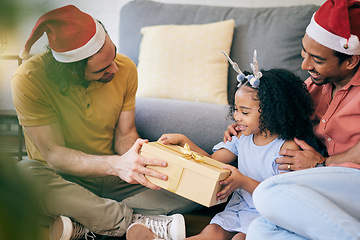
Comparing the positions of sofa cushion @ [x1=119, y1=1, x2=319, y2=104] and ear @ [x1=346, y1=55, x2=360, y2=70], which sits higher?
ear @ [x1=346, y1=55, x2=360, y2=70]

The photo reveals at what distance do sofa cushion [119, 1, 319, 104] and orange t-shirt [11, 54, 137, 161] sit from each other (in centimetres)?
67

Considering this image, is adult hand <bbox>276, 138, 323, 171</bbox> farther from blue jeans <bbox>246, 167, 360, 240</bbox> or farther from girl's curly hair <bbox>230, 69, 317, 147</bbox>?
blue jeans <bbox>246, 167, 360, 240</bbox>

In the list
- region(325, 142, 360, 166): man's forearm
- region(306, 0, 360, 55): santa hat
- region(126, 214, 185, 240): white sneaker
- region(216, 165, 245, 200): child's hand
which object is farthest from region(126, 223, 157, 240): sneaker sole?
region(306, 0, 360, 55): santa hat

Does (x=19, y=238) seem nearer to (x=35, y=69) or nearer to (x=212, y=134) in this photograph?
(x=35, y=69)

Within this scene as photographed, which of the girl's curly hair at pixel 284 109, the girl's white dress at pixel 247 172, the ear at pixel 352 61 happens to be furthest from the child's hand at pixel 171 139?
the ear at pixel 352 61

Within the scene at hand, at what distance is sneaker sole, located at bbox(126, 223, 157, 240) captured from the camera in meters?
1.41

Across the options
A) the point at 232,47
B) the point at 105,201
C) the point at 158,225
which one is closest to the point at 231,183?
the point at 158,225

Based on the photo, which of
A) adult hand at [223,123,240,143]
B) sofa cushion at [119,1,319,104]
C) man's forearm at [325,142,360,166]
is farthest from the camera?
sofa cushion at [119,1,319,104]

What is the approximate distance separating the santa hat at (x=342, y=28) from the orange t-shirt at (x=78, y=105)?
2.74 ft

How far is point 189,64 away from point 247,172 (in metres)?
0.82

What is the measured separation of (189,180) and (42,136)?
592 mm

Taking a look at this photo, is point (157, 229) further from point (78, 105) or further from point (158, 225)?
point (78, 105)

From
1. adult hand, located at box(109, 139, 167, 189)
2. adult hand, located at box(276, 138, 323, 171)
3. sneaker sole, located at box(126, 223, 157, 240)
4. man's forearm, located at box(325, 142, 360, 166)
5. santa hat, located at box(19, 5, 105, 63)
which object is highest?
santa hat, located at box(19, 5, 105, 63)

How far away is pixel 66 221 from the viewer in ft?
4.53
